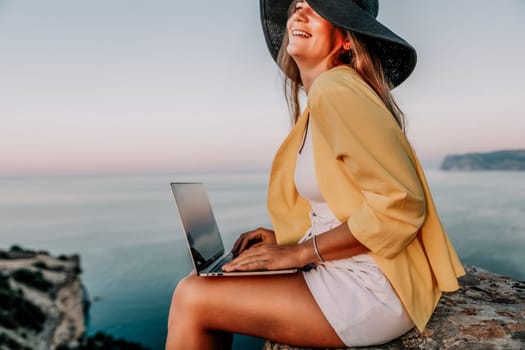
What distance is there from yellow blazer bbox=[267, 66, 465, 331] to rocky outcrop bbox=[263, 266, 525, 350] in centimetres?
17

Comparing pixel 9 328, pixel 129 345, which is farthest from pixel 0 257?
pixel 129 345

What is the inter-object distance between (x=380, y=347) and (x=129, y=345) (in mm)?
44203

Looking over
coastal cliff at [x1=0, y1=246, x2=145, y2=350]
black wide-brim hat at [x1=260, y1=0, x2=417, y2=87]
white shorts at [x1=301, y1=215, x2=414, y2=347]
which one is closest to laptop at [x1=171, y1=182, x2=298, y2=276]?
white shorts at [x1=301, y1=215, x2=414, y2=347]

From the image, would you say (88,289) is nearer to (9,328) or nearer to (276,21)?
(9,328)

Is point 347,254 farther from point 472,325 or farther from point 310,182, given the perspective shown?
point 472,325

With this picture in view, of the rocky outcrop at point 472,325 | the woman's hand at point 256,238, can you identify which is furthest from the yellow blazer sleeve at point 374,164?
the woman's hand at point 256,238

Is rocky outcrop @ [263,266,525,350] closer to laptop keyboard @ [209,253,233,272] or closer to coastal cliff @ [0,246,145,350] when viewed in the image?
laptop keyboard @ [209,253,233,272]

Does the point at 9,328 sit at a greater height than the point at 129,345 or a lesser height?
greater

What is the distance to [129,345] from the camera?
137ft

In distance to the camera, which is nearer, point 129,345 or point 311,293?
point 311,293

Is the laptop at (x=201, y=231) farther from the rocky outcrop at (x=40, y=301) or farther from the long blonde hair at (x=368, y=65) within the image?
the rocky outcrop at (x=40, y=301)

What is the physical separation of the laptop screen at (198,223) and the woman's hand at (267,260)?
18 cm

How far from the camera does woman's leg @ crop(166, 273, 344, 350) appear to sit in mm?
1695

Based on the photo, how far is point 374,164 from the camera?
156 centimetres
